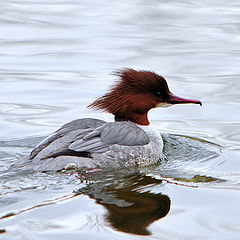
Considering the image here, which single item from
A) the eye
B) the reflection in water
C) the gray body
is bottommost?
the reflection in water

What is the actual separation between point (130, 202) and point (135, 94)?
191cm

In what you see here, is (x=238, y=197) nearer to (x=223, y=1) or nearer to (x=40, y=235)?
(x=40, y=235)

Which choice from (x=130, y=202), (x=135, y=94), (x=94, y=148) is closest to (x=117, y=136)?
(x=94, y=148)

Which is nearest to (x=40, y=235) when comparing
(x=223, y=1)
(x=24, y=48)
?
(x=24, y=48)

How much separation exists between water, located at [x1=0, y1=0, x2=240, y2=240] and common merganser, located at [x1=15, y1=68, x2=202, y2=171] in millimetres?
179

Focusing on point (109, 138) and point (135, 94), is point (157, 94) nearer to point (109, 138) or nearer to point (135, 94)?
point (135, 94)

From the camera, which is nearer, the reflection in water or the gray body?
the reflection in water

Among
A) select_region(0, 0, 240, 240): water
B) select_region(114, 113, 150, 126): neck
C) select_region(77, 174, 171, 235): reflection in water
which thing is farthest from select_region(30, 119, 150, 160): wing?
select_region(77, 174, 171, 235): reflection in water

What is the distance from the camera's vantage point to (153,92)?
7055 millimetres

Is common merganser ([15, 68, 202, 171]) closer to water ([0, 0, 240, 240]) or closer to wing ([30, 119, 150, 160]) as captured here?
wing ([30, 119, 150, 160])

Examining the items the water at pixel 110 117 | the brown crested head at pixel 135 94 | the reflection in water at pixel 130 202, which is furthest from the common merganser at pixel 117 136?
the reflection in water at pixel 130 202

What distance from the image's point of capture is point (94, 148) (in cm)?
639

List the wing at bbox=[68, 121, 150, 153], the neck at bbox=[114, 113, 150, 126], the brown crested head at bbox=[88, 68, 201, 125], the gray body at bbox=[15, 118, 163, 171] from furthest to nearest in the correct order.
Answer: the neck at bbox=[114, 113, 150, 126]
the brown crested head at bbox=[88, 68, 201, 125]
the wing at bbox=[68, 121, 150, 153]
the gray body at bbox=[15, 118, 163, 171]

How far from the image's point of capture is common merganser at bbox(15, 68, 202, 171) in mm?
6209
